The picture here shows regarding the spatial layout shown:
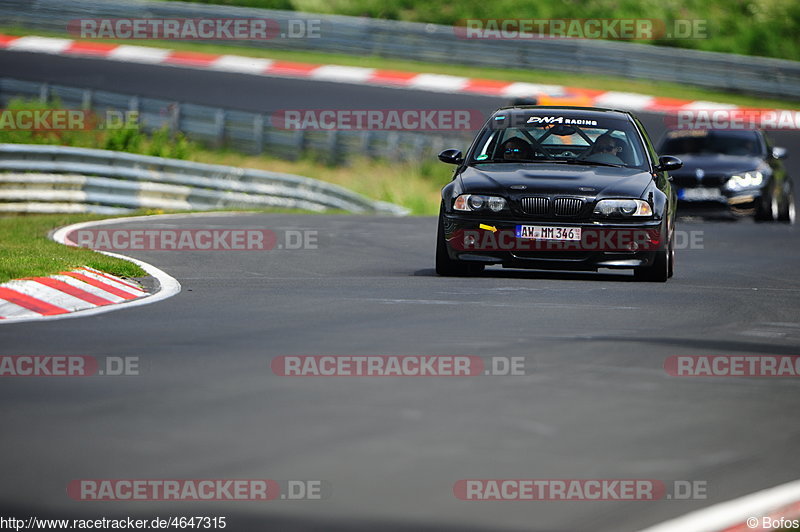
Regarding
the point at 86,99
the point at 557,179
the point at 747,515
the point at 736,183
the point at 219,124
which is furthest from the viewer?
the point at 219,124

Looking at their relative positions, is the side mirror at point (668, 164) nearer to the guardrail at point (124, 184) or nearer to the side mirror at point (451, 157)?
the side mirror at point (451, 157)

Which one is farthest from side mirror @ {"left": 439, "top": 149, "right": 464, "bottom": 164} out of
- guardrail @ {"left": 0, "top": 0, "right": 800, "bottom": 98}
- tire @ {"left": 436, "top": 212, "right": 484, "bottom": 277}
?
guardrail @ {"left": 0, "top": 0, "right": 800, "bottom": 98}

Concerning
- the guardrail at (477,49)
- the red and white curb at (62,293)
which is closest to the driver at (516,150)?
the red and white curb at (62,293)

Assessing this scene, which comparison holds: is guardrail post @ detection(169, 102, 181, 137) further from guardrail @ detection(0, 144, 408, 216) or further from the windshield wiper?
the windshield wiper

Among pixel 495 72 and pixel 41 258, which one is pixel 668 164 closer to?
pixel 41 258

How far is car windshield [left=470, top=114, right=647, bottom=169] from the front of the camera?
13359 mm

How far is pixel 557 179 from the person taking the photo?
41.2 feet

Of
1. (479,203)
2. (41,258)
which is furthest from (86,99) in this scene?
(479,203)

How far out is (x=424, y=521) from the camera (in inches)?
195

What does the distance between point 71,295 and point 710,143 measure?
14839 mm

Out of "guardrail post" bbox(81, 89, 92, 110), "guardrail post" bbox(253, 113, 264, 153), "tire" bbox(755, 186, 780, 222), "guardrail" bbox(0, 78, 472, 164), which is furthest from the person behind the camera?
"guardrail post" bbox(253, 113, 264, 153)

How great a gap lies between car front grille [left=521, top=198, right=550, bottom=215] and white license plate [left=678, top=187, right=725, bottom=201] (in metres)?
10.6

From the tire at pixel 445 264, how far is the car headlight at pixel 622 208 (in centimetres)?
126

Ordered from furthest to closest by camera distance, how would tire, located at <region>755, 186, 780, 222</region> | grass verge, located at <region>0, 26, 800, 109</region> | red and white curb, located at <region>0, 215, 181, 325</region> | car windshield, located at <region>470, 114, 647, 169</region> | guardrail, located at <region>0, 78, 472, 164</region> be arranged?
grass verge, located at <region>0, 26, 800, 109</region> → guardrail, located at <region>0, 78, 472, 164</region> → tire, located at <region>755, 186, 780, 222</region> → car windshield, located at <region>470, 114, 647, 169</region> → red and white curb, located at <region>0, 215, 181, 325</region>
